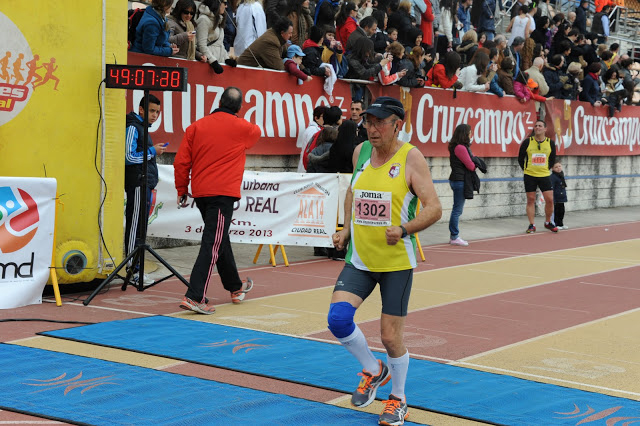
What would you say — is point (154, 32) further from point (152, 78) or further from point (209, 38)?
point (152, 78)

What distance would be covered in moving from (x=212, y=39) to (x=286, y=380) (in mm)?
8592

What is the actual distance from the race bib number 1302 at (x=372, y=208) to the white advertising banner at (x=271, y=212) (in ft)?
20.4

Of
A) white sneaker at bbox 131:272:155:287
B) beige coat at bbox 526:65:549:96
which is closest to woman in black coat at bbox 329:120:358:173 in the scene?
white sneaker at bbox 131:272:155:287

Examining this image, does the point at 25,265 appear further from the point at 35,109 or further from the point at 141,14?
the point at 141,14

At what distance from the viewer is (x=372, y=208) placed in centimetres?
611

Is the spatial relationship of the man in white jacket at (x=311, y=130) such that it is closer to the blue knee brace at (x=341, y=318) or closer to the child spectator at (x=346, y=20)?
the child spectator at (x=346, y=20)

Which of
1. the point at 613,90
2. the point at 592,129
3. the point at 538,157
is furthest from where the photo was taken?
the point at 613,90

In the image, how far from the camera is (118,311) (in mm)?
9297

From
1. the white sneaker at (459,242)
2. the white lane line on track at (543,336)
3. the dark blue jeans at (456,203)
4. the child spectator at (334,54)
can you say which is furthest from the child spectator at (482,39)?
the white lane line on track at (543,336)

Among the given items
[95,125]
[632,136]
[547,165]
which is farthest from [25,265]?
[632,136]

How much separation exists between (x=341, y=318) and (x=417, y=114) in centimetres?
1272

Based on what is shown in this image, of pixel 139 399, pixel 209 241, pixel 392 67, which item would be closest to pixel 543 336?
pixel 209 241

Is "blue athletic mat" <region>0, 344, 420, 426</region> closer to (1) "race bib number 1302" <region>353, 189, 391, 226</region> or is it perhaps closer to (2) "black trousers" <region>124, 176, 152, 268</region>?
(1) "race bib number 1302" <region>353, 189, 391, 226</region>

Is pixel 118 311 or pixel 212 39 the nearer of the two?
pixel 118 311
